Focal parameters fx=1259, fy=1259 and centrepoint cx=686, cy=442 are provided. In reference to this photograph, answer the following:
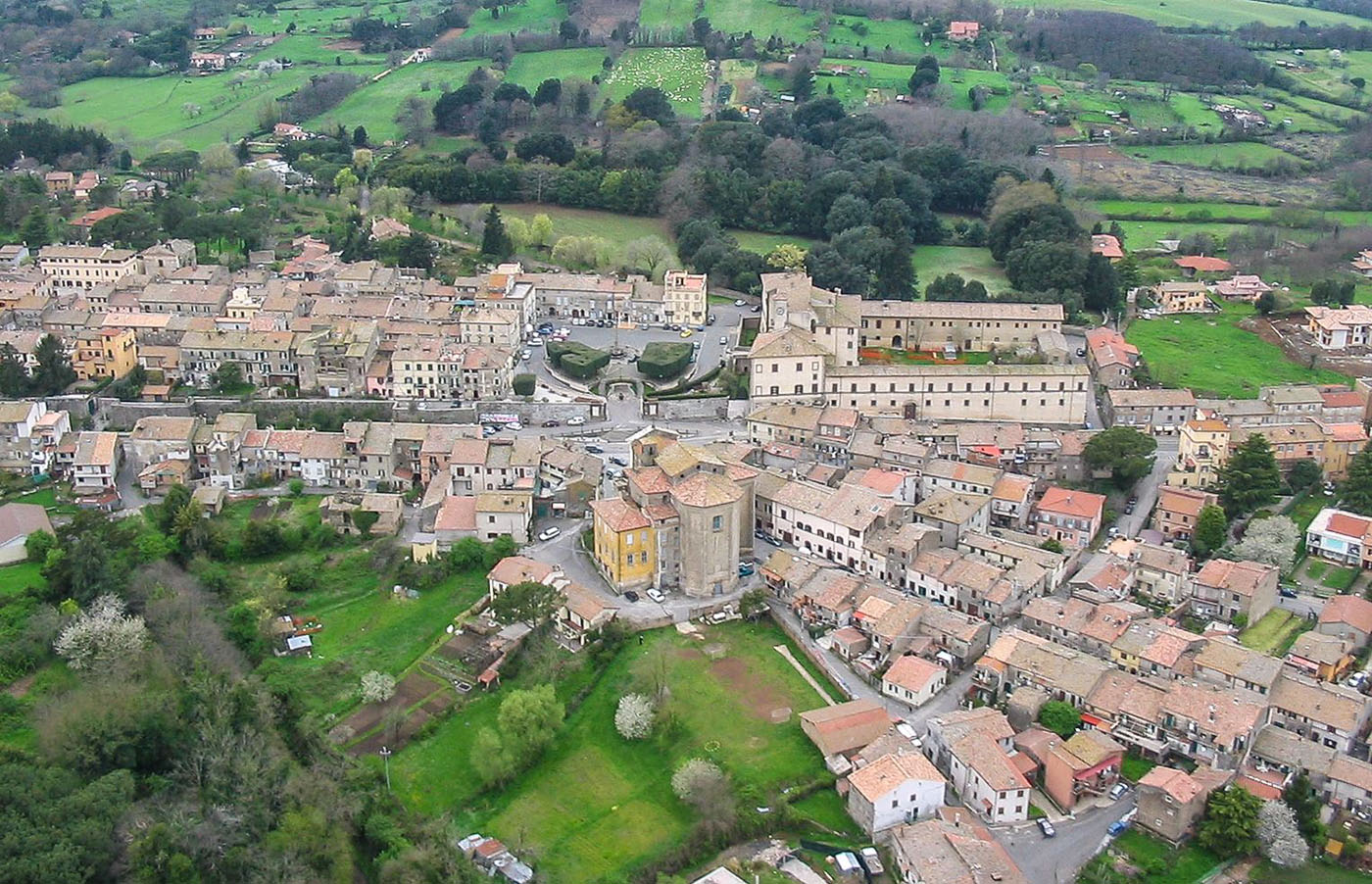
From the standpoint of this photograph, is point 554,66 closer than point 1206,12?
Yes

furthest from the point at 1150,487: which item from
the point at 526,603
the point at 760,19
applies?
the point at 760,19

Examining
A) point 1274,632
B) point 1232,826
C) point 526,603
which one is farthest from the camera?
point 1274,632

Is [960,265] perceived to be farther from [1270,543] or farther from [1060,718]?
[1060,718]

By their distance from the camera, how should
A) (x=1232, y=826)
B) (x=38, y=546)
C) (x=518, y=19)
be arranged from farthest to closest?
(x=518, y=19)
(x=38, y=546)
(x=1232, y=826)

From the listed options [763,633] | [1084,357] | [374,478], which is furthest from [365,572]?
[1084,357]

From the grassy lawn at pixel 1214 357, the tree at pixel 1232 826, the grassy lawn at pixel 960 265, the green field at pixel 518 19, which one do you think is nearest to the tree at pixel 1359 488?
the grassy lawn at pixel 1214 357
